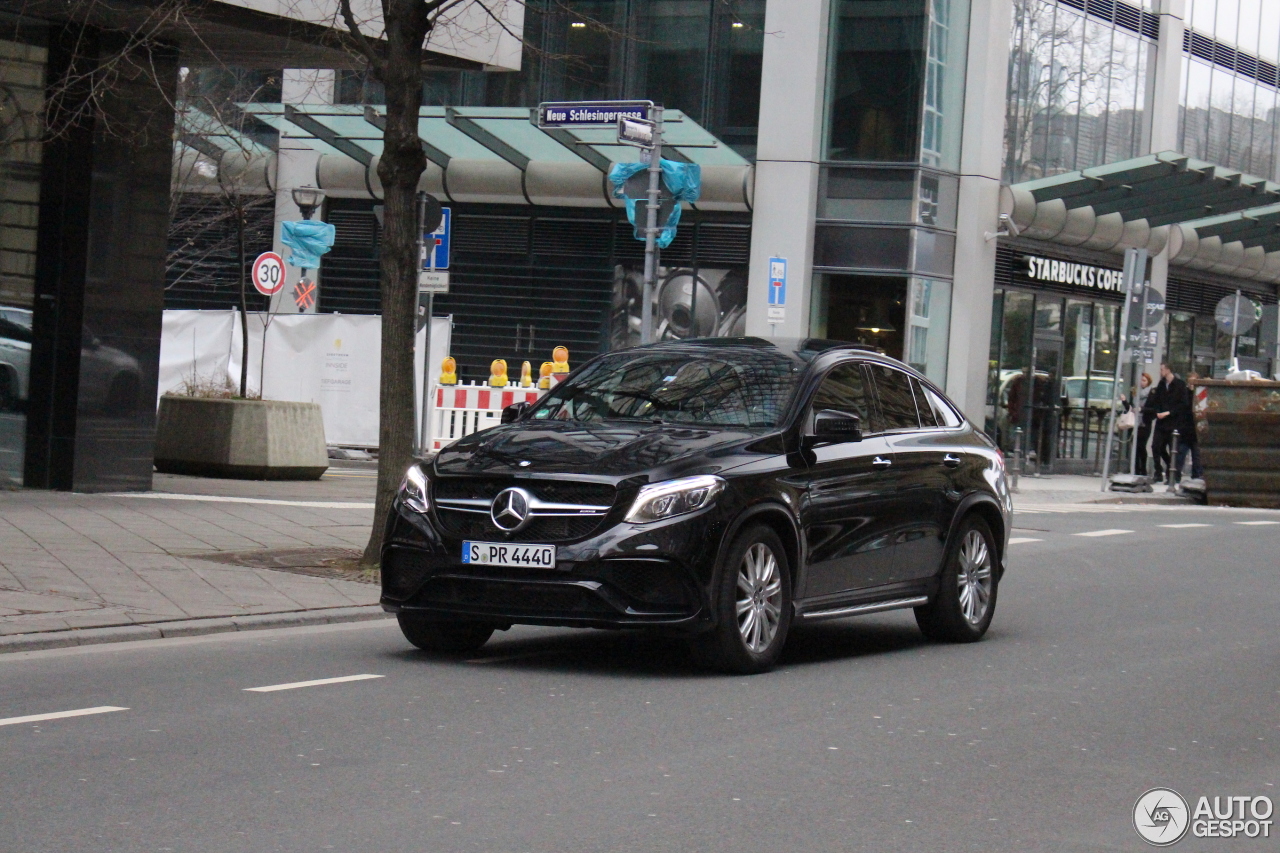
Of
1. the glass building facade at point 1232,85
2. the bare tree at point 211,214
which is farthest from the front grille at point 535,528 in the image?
the glass building facade at point 1232,85

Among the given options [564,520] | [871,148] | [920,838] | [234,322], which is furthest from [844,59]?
[920,838]

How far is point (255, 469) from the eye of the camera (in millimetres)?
20422

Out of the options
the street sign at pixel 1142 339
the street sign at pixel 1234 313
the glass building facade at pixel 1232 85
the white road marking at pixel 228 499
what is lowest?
the white road marking at pixel 228 499

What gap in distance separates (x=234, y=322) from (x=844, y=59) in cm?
1061

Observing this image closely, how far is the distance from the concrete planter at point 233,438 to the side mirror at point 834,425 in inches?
463

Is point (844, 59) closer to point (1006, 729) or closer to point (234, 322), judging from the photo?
point (234, 322)

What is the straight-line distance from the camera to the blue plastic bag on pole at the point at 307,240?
102ft

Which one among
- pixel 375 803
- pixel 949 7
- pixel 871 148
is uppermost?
pixel 949 7

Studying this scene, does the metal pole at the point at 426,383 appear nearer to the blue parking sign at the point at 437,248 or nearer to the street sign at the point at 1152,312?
the blue parking sign at the point at 437,248

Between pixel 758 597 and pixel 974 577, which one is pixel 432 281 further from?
pixel 758 597

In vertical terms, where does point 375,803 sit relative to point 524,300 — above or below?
below

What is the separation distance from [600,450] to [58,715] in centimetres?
270

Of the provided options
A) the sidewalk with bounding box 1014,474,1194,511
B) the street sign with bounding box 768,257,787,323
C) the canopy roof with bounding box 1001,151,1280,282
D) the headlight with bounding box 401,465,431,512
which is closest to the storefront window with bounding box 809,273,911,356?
the canopy roof with bounding box 1001,151,1280,282

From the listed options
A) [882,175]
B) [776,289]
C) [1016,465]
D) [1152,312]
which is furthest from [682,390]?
[882,175]
